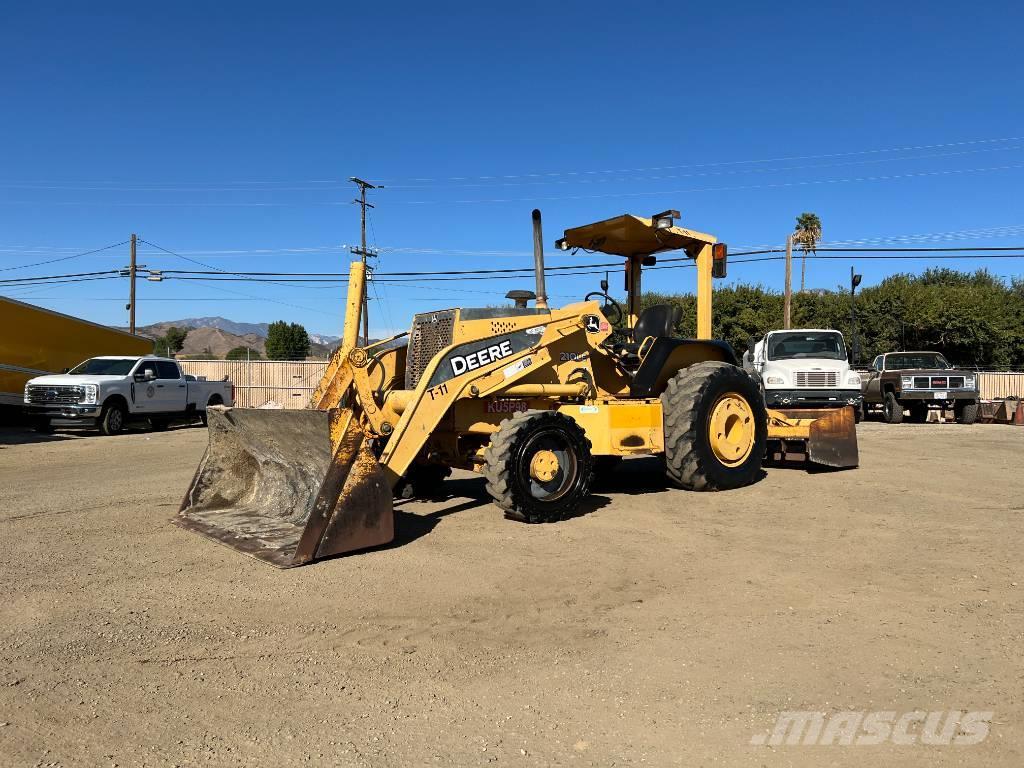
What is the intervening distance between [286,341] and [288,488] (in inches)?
2503

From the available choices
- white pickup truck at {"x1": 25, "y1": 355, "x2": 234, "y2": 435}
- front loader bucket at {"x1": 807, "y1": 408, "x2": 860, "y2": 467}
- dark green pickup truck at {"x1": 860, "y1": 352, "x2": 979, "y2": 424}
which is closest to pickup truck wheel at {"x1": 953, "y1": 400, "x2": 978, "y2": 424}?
dark green pickup truck at {"x1": 860, "y1": 352, "x2": 979, "y2": 424}

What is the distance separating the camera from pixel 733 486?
843 cm

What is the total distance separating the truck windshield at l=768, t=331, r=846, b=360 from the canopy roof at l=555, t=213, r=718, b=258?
705cm

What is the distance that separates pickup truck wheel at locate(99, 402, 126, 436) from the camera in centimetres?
1716

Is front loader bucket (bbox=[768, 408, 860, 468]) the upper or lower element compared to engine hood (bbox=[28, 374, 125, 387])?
lower

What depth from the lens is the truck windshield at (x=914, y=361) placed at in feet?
68.4

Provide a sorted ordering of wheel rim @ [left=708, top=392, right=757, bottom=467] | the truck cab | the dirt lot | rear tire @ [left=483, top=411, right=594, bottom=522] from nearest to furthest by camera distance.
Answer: the dirt lot < rear tire @ [left=483, top=411, right=594, bottom=522] < wheel rim @ [left=708, top=392, right=757, bottom=467] < the truck cab

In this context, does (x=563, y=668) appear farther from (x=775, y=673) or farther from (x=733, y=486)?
(x=733, y=486)

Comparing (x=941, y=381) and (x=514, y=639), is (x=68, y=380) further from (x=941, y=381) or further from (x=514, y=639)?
(x=941, y=381)

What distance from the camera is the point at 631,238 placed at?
8875 millimetres

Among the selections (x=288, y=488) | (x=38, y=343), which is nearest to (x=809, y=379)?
(x=288, y=488)

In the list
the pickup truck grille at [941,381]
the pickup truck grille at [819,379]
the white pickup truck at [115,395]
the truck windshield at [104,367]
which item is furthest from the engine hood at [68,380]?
the pickup truck grille at [941,381]

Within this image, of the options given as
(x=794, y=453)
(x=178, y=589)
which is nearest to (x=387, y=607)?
(x=178, y=589)

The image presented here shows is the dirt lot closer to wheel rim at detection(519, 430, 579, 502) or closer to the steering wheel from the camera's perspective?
wheel rim at detection(519, 430, 579, 502)
